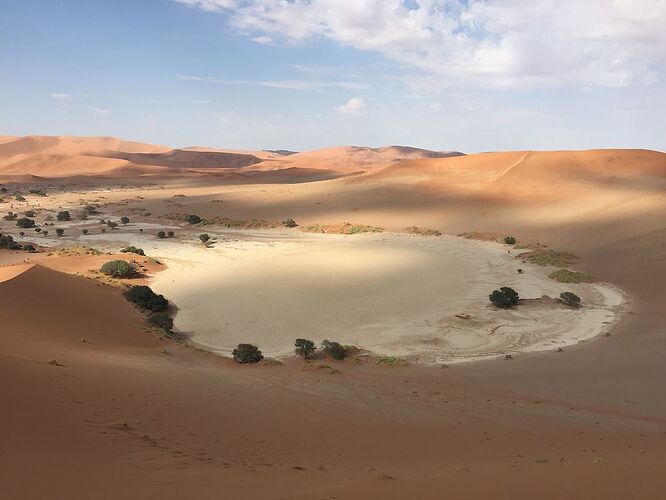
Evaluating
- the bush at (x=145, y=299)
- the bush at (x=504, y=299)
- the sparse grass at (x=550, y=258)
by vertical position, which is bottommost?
the bush at (x=145, y=299)

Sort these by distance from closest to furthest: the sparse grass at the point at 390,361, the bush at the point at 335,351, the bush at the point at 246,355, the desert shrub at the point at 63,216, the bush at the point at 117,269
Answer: the bush at the point at 246,355 → the sparse grass at the point at 390,361 → the bush at the point at 335,351 → the bush at the point at 117,269 → the desert shrub at the point at 63,216

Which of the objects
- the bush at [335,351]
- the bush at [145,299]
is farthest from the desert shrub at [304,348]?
the bush at [145,299]

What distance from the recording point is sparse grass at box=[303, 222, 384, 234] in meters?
35.9

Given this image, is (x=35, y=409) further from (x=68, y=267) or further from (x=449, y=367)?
(x=68, y=267)

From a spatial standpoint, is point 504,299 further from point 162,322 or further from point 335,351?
point 162,322

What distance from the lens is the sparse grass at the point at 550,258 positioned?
2492 centimetres

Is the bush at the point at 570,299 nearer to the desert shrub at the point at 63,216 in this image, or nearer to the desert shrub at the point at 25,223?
the desert shrub at the point at 25,223

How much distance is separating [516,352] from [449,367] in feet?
8.11

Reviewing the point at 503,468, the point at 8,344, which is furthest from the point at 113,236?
the point at 503,468

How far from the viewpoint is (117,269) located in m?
20.6

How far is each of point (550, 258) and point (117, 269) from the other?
817 inches

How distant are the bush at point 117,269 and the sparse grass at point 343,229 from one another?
17411 mm

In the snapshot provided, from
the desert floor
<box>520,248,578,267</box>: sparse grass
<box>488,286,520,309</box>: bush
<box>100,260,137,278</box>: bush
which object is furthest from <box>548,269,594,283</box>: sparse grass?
<box>100,260,137,278</box>: bush

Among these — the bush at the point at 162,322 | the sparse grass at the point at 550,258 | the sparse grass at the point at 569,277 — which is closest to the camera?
the bush at the point at 162,322
